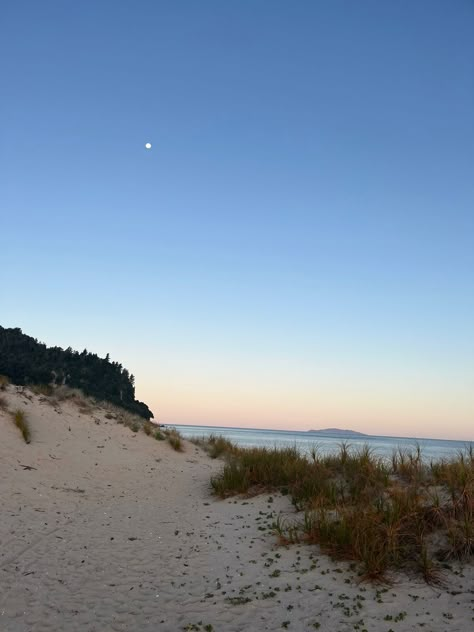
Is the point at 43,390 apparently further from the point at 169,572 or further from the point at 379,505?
the point at 379,505

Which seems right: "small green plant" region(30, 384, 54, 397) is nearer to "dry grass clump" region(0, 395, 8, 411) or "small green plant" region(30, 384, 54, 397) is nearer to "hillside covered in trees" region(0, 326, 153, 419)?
"dry grass clump" region(0, 395, 8, 411)

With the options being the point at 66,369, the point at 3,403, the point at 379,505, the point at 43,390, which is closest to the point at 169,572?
the point at 379,505

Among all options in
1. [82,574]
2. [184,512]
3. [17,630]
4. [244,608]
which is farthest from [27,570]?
[184,512]

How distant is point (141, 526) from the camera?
10.2 metres

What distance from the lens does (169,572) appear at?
298 inches

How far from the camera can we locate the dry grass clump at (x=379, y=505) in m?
7.16

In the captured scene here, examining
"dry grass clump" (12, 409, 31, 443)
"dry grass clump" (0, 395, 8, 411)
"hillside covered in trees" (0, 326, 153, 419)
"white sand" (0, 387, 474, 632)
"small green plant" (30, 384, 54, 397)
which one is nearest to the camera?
"white sand" (0, 387, 474, 632)

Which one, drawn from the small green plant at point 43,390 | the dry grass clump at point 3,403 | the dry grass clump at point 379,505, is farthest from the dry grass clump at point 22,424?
the dry grass clump at point 379,505

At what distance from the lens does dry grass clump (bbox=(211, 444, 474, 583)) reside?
7156mm

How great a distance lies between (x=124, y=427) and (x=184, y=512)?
10695mm

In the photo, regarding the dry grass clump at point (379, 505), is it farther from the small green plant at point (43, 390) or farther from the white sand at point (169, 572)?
the small green plant at point (43, 390)

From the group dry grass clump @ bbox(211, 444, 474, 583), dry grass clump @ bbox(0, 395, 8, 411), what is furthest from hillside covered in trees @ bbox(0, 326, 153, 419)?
dry grass clump @ bbox(211, 444, 474, 583)

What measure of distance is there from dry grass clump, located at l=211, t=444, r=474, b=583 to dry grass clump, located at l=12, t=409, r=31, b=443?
6863mm

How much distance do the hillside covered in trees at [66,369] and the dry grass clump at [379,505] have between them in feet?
60.4
